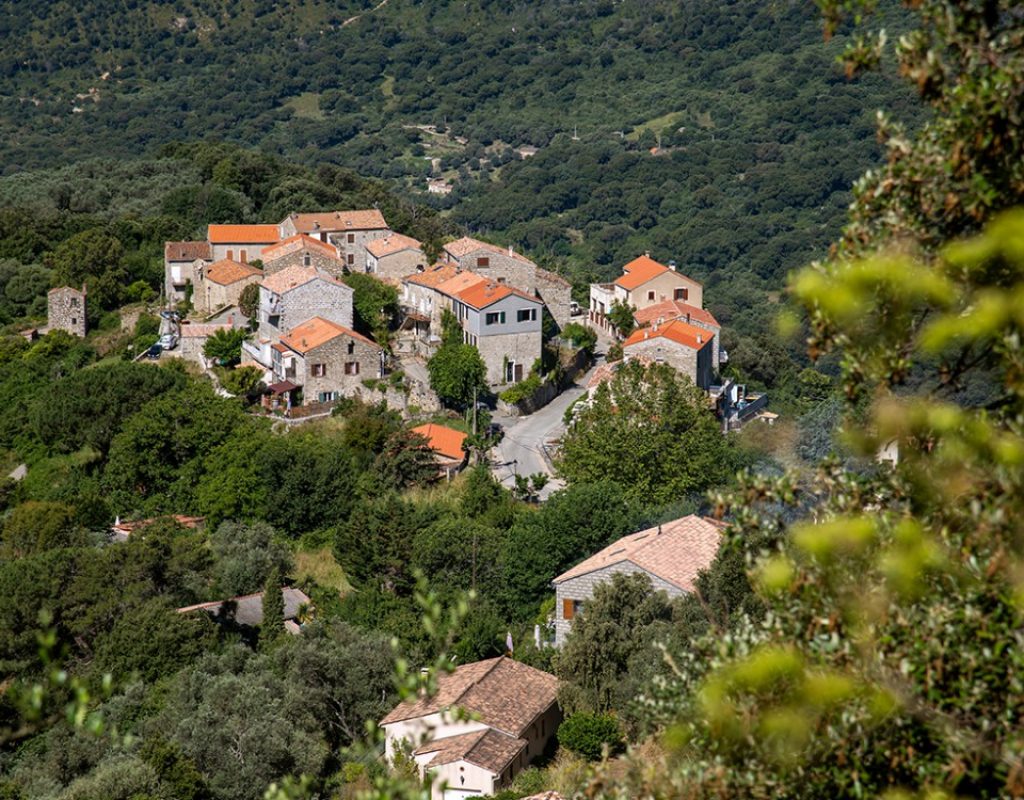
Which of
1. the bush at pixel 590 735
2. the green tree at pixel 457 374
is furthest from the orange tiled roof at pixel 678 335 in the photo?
the bush at pixel 590 735

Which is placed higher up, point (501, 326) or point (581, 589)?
point (581, 589)

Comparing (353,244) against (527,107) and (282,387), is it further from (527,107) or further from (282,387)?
(527,107)

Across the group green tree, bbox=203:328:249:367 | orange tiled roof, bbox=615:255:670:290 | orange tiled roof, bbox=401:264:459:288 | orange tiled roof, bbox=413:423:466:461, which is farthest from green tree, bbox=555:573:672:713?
orange tiled roof, bbox=615:255:670:290

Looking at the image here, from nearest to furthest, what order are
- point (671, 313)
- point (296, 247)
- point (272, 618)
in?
1. point (272, 618)
2. point (671, 313)
3. point (296, 247)

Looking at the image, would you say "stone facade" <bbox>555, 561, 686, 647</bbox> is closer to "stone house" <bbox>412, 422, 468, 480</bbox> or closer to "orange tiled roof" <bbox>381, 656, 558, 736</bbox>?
"orange tiled roof" <bbox>381, 656, 558, 736</bbox>

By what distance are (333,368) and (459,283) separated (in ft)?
20.9

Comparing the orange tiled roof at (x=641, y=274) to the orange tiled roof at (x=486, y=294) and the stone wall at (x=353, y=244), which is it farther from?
the stone wall at (x=353, y=244)

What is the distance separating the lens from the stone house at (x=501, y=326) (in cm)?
4762

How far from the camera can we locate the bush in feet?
85.8

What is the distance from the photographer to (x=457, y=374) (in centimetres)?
4603

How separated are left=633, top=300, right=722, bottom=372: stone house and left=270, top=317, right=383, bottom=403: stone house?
10091mm

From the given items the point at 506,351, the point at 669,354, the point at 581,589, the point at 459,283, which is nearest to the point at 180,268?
the point at 459,283

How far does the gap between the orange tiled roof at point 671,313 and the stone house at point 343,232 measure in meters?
11.1

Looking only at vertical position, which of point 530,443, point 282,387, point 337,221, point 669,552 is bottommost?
point 530,443
